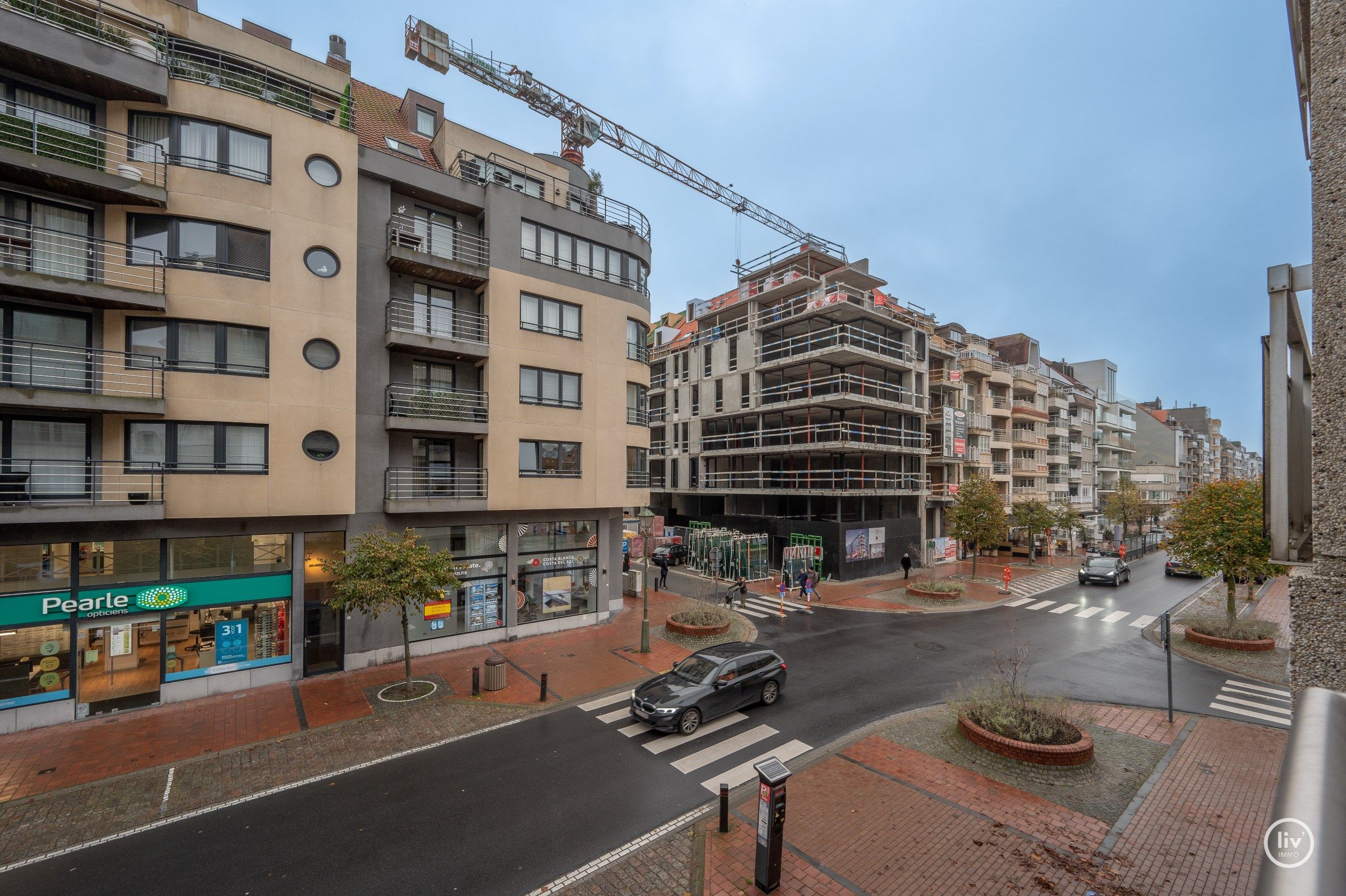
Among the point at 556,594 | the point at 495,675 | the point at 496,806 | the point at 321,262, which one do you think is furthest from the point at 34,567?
the point at 556,594

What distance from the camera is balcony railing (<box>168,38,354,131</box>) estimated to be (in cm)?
A: 1512

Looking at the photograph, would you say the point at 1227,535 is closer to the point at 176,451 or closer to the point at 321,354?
the point at 321,354

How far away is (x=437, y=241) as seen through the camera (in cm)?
1870

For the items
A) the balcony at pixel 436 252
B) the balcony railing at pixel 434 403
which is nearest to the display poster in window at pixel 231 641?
the balcony railing at pixel 434 403

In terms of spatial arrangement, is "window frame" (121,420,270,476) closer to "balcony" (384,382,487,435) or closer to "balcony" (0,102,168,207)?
"balcony" (384,382,487,435)

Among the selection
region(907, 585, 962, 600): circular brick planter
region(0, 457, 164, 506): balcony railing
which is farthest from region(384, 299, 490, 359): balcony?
region(907, 585, 962, 600): circular brick planter

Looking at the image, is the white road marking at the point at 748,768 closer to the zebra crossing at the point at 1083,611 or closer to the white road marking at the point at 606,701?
the white road marking at the point at 606,701

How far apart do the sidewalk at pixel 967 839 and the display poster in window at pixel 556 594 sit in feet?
38.1

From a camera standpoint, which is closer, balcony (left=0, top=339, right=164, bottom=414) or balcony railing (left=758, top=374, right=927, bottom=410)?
balcony (left=0, top=339, right=164, bottom=414)

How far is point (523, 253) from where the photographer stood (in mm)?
19734

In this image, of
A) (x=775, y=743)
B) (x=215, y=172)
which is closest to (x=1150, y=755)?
(x=775, y=743)

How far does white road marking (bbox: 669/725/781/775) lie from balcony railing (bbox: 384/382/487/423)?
11.5 meters

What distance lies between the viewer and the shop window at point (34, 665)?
12719 millimetres

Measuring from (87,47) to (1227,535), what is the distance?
3359cm
